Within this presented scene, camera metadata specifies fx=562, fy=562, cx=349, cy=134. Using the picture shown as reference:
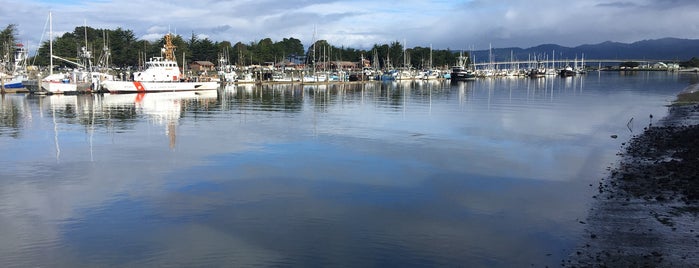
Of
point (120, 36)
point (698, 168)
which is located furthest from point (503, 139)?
point (120, 36)

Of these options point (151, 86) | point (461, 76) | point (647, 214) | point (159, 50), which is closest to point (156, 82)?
point (151, 86)

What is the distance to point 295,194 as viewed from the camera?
17.0m

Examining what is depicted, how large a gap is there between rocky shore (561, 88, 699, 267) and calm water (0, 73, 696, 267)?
56 centimetres

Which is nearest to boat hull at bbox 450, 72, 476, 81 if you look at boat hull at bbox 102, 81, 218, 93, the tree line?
the tree line

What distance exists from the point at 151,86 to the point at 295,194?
65704 mm

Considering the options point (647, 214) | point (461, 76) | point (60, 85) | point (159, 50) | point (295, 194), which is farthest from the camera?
point (461, 76)

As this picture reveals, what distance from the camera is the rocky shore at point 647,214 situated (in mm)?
11341

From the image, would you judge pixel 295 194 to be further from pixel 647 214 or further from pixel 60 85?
pixel 60 85

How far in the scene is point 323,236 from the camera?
1303 cm

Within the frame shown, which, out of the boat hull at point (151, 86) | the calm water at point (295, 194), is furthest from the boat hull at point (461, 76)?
the calm water at point (295, 194)

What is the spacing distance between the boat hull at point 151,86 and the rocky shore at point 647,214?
216 feet

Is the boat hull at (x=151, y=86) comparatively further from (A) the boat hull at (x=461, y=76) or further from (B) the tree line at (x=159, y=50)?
(A) the boat hull at (x=461, y=76)

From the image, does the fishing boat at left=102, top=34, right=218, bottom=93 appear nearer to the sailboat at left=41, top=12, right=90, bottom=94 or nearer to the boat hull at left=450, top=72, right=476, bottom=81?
the sailboat at left=41, top=12, right=90, bottom=94

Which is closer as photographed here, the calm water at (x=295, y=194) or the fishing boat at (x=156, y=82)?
the calm water at (x=295, y=194)
